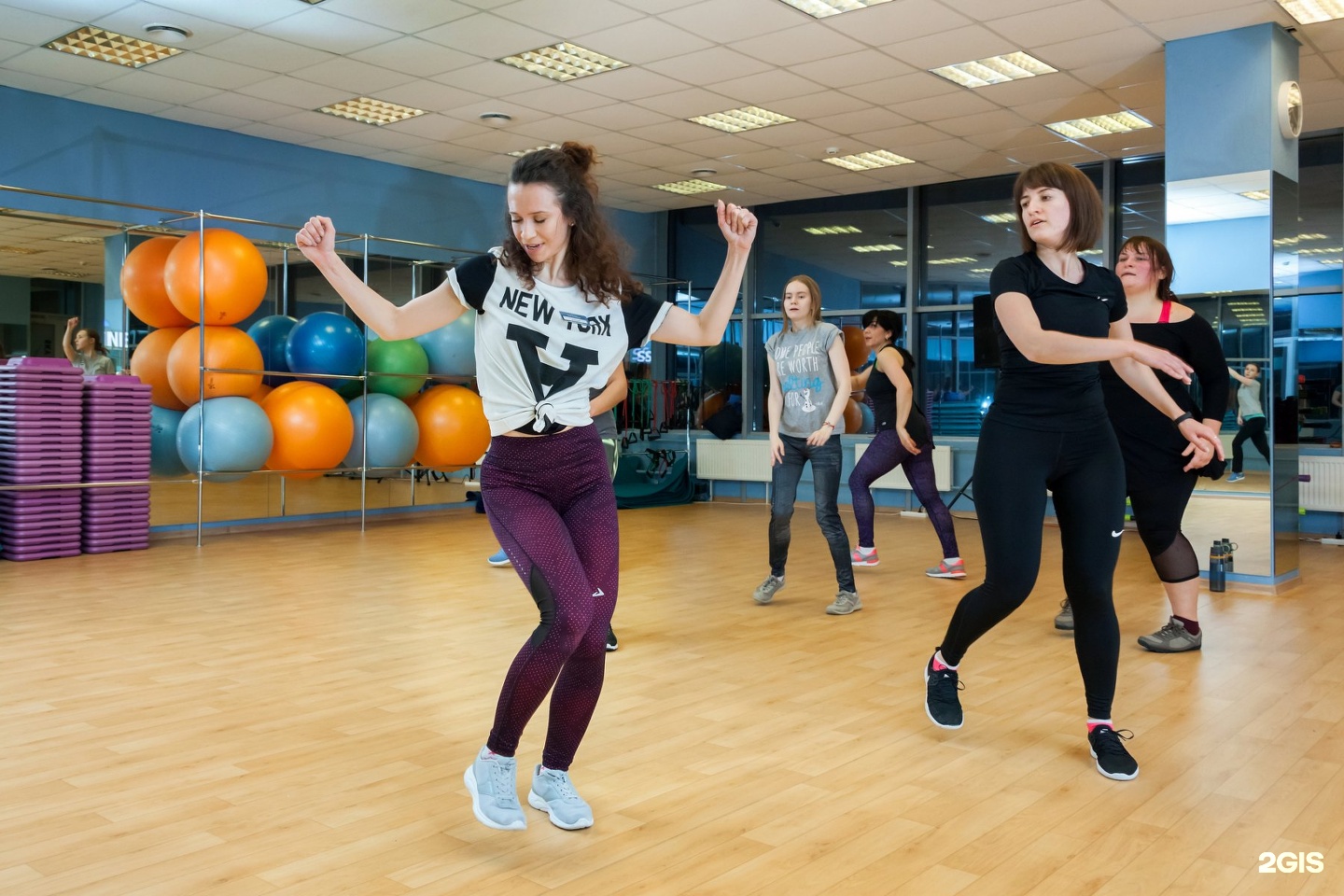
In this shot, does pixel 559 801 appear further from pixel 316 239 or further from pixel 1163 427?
pixel 1163 427

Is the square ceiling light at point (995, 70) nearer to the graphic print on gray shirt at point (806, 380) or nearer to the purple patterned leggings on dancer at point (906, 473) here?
the purple patterned leggings on dancer at point (906, 473)

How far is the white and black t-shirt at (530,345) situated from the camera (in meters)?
2.09

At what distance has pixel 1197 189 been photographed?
6117mm

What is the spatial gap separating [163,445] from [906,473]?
193 inches

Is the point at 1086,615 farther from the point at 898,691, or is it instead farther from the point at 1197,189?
the point at 1197,189

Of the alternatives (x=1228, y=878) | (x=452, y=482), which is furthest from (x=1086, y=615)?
(x=452, y=482)

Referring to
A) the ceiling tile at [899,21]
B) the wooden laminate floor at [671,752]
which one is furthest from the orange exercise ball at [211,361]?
the ceiling tile at [899,21]

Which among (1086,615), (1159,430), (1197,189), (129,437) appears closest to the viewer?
(1086,615)

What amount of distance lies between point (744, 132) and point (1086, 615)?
21.1 feet

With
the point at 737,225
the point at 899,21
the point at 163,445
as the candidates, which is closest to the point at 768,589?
the point at 737,225

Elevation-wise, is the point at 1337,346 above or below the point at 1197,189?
below

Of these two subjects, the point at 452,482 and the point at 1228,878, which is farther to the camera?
the point at 452,482

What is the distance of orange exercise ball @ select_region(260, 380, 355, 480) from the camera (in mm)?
7254

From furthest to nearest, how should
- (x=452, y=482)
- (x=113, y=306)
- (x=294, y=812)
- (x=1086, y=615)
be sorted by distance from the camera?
(x=452, y=482), (x=113, y=306), (x=1086, y=615), (x=294, y=812)
